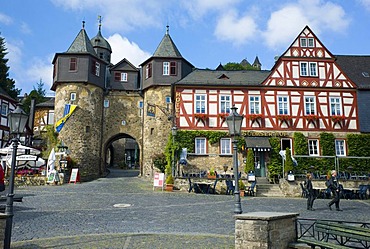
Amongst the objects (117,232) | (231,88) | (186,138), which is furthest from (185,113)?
(117,232)

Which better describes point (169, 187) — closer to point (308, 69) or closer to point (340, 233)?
point (340, 233)

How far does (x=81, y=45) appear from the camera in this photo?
1351 inches

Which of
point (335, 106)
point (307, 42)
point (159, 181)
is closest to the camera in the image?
point (159, 181)

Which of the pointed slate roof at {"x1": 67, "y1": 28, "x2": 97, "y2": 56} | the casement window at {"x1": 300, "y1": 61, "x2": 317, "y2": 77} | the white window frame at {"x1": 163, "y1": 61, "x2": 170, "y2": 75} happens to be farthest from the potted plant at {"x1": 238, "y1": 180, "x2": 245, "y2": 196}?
the pointed slate roof at {"x1": 67, "y1": 28, "x2": 97, "y2": 56}

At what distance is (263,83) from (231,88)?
105 inches

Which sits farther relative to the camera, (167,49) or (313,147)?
(167,49)

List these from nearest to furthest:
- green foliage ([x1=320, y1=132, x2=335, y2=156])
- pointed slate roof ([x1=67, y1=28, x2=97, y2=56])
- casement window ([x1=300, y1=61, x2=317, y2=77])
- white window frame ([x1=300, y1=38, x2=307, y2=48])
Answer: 1. green foliage ([x1=320, y1=132, x2=335, y2=156])
2. casement window ([x1=300, y1=61, x2=317, y2=77])
3. white window frame ([x1=300, y1=38, x2=307, y2=48])
4. pointed slate roof ([x1=67, y1=28, x2=97, y2=56])

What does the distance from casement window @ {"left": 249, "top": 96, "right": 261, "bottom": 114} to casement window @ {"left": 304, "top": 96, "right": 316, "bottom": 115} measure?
385cm

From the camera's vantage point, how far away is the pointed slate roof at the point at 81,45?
1331 inches

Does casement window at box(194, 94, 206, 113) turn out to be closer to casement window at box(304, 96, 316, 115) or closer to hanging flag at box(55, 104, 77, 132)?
casement window at box(304, 96, 316, 115)

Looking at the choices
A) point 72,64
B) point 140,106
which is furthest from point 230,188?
point 72,64

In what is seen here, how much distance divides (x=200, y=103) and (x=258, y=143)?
18.4ft

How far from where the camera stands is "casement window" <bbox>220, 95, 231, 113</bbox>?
2794cm

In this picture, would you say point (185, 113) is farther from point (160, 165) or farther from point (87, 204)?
point (87, 204)
